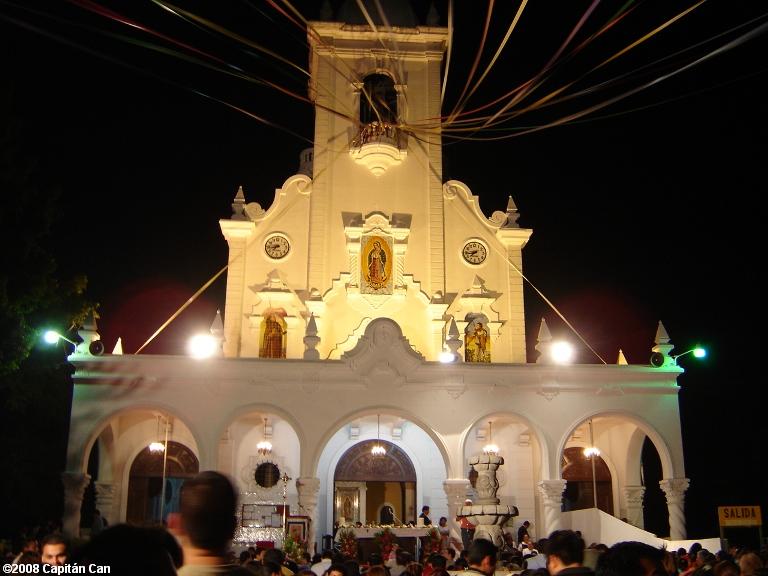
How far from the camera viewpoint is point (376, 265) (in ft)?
97.4

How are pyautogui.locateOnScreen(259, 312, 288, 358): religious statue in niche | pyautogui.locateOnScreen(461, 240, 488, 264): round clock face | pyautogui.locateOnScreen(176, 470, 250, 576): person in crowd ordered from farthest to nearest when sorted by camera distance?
1. pyautogui.locateOnScreen(461, 240, 488, 264): round clock face
2. pyautogui.locateOnScreen(259, 312, 288, 358): religious statue in niche
3. pyautogui.locateOnScreen(176, 470, 250, 576): person in crowd

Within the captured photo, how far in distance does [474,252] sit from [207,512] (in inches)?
1050

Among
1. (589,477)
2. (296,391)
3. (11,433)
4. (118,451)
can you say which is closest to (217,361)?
(296,391)

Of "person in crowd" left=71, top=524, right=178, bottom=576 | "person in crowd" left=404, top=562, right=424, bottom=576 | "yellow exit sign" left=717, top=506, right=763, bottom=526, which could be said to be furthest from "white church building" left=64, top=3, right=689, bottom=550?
"person in crowd" left=71, top=524, right=178, bottom=576

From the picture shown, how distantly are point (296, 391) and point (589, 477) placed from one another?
11337 millimetres

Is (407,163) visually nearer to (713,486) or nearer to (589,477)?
(589,477)

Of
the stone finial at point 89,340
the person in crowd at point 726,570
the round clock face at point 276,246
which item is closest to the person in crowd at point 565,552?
the person in crowd at point 726,570

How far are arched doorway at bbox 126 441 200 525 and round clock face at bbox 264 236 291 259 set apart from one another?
751cm

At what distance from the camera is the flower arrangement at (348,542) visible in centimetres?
2076

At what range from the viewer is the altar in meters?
22.1

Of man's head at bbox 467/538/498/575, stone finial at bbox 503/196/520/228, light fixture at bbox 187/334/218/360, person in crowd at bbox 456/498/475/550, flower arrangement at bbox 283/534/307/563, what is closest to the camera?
man's head at bbox 467/538/498/575

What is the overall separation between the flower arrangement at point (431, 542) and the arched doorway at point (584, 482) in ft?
26.7

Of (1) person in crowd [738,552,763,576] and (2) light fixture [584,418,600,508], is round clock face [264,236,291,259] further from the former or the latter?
(1) person in crowd [738,552,763,576]

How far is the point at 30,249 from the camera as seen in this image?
78.7 ft
